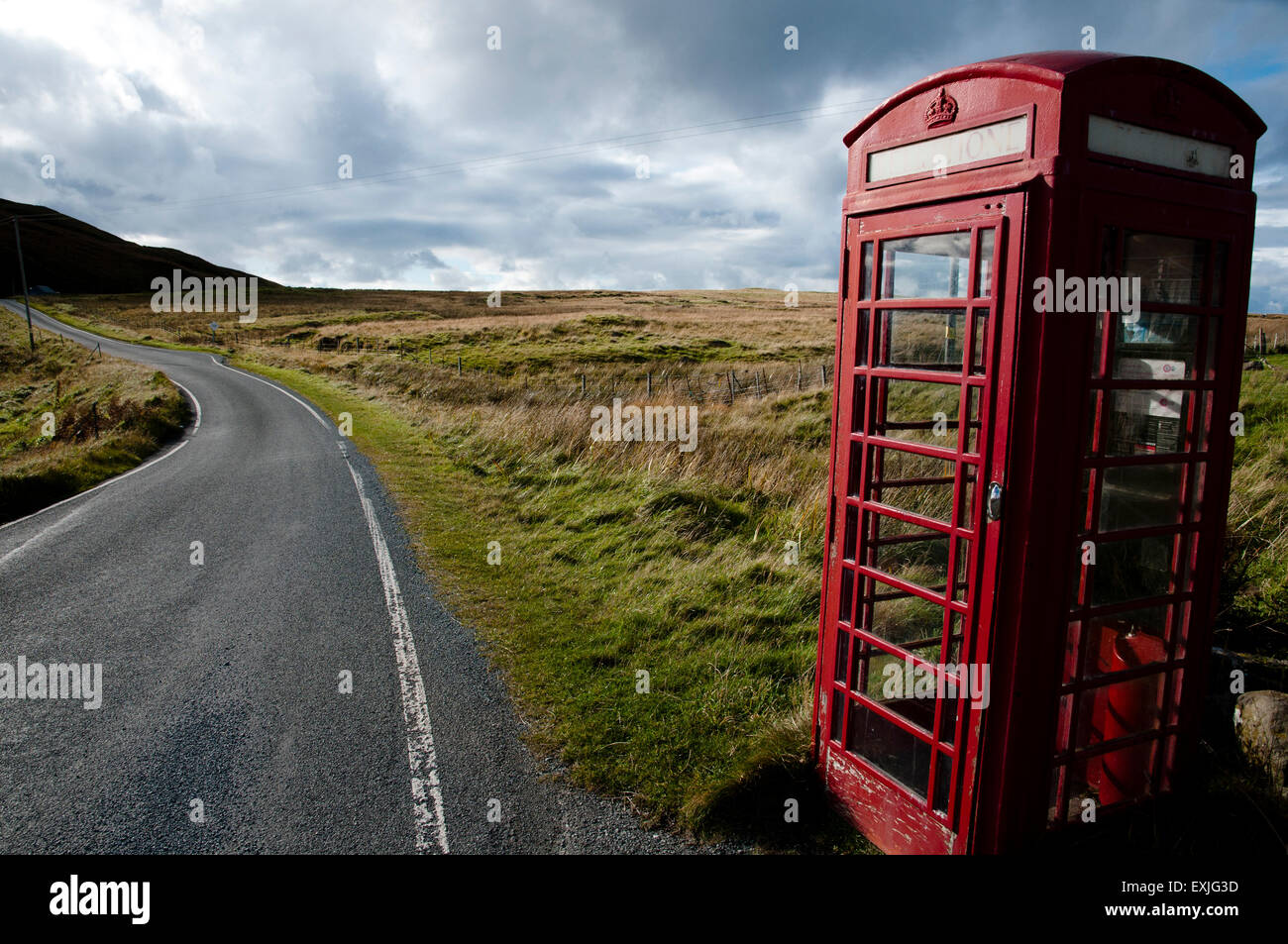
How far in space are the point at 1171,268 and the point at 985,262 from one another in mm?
767

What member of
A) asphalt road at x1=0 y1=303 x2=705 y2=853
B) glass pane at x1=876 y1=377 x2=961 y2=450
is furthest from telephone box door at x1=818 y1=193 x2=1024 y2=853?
glass pane at x1=876 y1=377 x2=961 y2=450

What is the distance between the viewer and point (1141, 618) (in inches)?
147

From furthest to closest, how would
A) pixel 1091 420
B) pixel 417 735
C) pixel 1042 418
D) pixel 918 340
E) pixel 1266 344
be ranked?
1. pixel 1266 344
2. pixel 417 735
3. pixel 918 340
4. pixel 1091 420
5. pixel 1042 418

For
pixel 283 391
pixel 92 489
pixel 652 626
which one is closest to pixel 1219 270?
pixel 652 626

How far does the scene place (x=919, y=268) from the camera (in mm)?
3506

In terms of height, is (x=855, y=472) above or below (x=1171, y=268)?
below

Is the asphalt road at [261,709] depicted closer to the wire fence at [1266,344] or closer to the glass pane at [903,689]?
the glass pane at [903,689]

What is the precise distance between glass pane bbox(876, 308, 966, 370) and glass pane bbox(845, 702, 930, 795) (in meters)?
1.80

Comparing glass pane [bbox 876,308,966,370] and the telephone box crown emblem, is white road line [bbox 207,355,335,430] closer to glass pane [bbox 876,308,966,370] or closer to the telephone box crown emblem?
glass pane [bbox 876,308,966,370]

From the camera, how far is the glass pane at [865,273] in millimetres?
3484

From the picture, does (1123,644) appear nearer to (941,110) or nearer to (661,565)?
(941,110)
